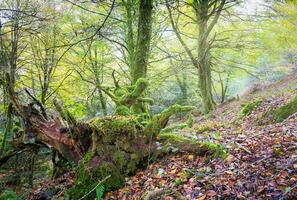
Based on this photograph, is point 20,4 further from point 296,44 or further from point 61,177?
point 296,44

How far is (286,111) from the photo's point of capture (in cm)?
599

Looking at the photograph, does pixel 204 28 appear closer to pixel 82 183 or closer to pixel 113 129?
pixel 113 129

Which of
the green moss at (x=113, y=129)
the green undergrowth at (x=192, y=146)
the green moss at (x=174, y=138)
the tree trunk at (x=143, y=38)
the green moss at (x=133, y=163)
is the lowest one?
the green moss at (x=133, y=163)

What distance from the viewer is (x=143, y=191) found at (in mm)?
3699

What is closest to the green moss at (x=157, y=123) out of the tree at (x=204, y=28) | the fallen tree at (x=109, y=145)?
the fallen tree at (x=109, y=145)

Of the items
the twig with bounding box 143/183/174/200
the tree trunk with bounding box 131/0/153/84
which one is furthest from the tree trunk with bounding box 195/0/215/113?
the twig with bounding box 143/183/174/200

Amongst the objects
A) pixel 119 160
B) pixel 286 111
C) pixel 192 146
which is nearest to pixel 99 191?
pixel 119 160

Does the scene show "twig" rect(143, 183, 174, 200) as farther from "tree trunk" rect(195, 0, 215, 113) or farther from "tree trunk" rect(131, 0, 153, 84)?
"tree trunk" rect(195, 0, 215, 113)

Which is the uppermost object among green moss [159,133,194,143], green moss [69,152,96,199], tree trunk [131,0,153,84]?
tree trunk [131,0,153,84]

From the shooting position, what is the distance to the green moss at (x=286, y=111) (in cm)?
584

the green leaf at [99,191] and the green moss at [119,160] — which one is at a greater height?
the green moss at [119,160]

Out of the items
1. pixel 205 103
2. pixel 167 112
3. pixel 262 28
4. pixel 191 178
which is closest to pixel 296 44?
pixel 262 28

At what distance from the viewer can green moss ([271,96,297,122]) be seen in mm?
5840

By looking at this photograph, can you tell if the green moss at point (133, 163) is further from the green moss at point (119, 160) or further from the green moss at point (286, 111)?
the green moss at point (286, 111)
